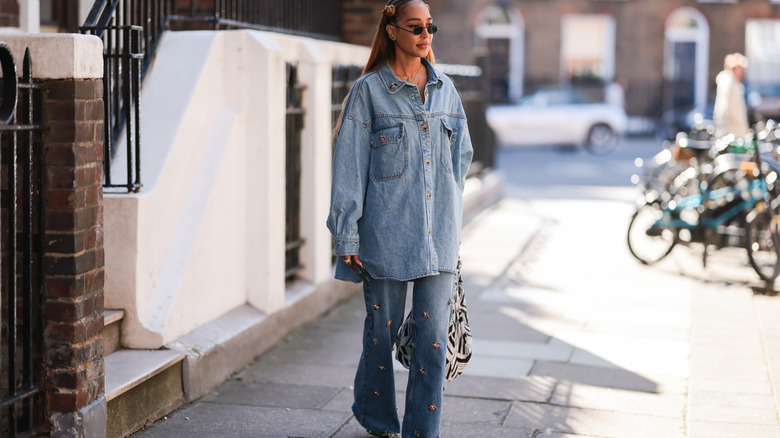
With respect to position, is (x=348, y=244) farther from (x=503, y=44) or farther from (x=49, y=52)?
(x=503, y=44)

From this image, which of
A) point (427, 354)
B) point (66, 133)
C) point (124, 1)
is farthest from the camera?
point (124, 1)

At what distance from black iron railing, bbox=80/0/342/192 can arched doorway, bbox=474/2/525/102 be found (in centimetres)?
2516

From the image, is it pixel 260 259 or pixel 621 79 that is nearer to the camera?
pixel 260 259

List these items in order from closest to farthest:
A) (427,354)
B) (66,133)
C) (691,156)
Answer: (66,133) → (427,354) → (691,156)

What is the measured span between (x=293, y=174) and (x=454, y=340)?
2.88 m

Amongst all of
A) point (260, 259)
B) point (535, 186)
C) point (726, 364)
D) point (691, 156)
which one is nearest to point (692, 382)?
point (726, 364)

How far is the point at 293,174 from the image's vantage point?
Answer: 6.98m

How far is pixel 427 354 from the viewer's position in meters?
4.16

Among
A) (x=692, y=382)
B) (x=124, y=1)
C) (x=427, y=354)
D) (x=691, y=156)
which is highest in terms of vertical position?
(x=124, y=1)

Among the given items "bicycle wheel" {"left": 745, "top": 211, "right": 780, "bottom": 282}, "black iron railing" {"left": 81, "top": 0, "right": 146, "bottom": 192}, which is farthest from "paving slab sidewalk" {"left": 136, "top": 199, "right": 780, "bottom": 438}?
"black iron railing" {"left": 81, "top": 0, "right": 146, "bottom": 192}

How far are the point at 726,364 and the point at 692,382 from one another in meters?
0.46

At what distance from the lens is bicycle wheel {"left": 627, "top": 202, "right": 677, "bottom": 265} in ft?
30.6

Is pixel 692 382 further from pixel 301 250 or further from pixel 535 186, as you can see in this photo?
pixel 535 186

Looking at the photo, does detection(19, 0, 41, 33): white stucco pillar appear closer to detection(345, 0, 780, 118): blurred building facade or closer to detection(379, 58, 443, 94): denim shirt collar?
detection(379, 58, 443, 94): denim shirt collar
